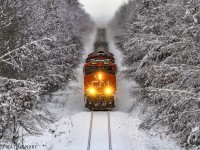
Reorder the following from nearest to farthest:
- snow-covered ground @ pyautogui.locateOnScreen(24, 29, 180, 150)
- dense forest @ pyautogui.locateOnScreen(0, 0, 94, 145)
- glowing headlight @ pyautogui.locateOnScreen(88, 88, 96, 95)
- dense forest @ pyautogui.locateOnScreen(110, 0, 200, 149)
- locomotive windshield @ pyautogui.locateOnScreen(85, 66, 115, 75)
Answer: dense forest @ pyautogui.locateOnScreen(110, 0, 200, 149) < dense forest @ pyautogui.locateOnScreen(0, 0, 94, 145) < snow-covered ground @ pyautogui.locateOnScreen(24, 29, 180, 150) < glowing headlight @ pyautogui.locateOnScreen(88, 88, 96, 95) < locomotive windshield @ pyautogui.locateOnScreen(85, 66, 115, 75)

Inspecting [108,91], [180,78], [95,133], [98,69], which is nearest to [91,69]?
[98,69]

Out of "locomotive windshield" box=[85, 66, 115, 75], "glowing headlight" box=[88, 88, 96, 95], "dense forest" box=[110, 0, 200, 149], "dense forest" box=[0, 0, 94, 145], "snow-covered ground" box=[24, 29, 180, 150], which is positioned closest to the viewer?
"dense forest" box=[110, 0, 200, 149]

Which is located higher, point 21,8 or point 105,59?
point 21,8

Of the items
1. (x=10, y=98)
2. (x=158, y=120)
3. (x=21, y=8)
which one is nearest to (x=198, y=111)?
(x=158, y=120)

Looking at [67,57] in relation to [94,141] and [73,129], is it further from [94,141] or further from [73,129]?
[94,141]

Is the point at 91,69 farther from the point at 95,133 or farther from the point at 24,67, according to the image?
the point at 95,133

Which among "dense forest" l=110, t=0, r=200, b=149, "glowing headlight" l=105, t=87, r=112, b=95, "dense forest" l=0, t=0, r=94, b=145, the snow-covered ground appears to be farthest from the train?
"dense forest" l=110, t=0, r=200, b=149

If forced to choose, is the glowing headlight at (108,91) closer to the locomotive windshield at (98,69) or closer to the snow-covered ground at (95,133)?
the snow-covered ground at (95,133)

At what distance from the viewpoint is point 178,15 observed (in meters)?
21.5

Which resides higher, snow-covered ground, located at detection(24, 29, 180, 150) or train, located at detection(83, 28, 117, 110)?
train, located at detection(83, 28, 117, 110)

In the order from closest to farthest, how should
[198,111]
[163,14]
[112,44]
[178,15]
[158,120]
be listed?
[198,111] < [158,120] < [178,15] < [163,14] < [112,44]

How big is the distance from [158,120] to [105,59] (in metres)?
13.3

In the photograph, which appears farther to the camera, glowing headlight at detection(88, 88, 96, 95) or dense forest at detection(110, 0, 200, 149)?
glowing headlight at detection(88, 88, 96, 95)

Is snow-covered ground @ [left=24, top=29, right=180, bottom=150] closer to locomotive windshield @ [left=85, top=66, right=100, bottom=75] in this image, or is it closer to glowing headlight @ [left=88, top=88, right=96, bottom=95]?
glowing headlight @ [left=88, top=88, right=96, bottom=95]
